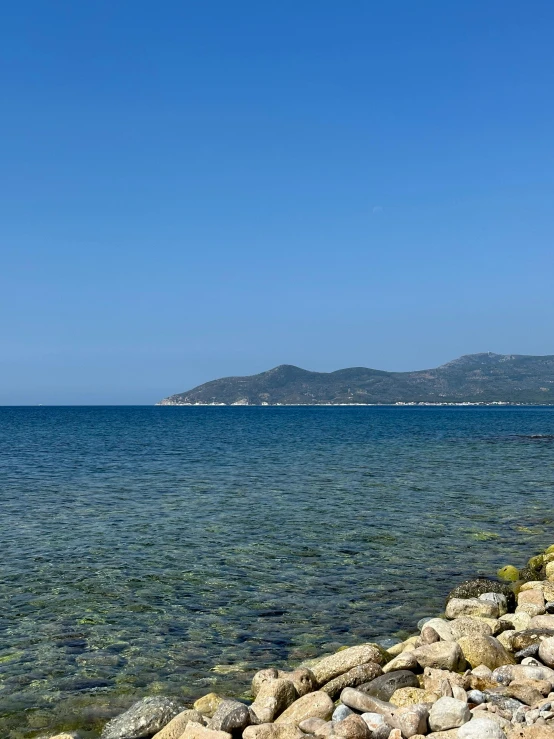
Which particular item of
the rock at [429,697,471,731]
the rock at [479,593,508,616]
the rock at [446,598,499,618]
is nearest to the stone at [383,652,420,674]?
the rock at [429,697,471,731]

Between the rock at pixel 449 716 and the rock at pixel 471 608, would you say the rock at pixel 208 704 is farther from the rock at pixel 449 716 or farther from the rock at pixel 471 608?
the rock at pixel 471 608

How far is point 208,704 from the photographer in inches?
396

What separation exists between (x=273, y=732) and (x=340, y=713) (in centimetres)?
98

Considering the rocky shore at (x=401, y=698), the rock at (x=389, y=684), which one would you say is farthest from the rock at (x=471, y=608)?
the rock at (x=389, y=684)

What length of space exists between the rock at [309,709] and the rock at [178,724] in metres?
1.15

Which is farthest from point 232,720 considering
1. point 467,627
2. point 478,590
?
point 478,590

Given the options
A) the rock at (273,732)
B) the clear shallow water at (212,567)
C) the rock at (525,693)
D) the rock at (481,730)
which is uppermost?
the rock at (481,730)

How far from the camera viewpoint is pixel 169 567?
17969 mm

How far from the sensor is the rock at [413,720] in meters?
8.54

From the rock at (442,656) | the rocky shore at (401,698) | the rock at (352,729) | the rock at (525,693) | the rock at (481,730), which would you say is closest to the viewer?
the rock at (481,730)

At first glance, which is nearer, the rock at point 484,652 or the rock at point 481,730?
the rock at point 481,730

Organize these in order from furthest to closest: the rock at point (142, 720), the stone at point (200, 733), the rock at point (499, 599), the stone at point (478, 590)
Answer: the stone at point (478, 590), the rock at point (499, 599), the rock at point (142, 720), the stone at point (200, 733)

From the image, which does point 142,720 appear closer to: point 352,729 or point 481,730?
point 352,729

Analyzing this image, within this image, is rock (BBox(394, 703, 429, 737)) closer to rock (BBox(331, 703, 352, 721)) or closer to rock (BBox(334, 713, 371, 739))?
rock (BBox(334, 713, 371, 739))
